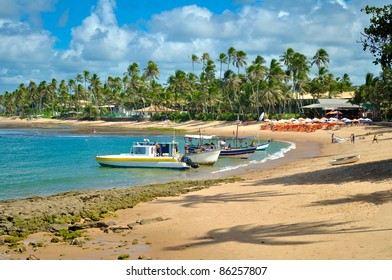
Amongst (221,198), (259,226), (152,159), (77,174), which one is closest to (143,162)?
(152,159)

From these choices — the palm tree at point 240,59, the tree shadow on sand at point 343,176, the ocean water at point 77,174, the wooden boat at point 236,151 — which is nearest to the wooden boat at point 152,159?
the ocean water at point 77,174

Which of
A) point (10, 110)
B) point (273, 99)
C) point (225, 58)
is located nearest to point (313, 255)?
point (273, 99)

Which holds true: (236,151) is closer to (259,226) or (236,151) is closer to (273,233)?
(259,226)

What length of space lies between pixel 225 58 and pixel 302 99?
25.2 m

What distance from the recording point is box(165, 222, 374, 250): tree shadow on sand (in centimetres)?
1203

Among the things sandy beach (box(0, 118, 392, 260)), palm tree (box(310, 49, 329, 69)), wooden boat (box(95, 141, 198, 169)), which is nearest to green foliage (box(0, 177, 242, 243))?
sandy beach (box(0, 118, 392, 260))

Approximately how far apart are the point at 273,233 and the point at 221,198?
282 inches

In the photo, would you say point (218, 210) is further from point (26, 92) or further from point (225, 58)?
point (26, 92)

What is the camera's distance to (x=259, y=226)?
13.9 meters

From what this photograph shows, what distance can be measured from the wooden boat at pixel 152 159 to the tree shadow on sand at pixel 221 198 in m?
14.6

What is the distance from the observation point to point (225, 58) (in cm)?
11306

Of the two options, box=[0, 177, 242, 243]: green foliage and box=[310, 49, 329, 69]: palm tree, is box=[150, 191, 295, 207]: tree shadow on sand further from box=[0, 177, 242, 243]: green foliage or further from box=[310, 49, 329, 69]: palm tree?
box=[310, 49, 329, 69]: palm tree

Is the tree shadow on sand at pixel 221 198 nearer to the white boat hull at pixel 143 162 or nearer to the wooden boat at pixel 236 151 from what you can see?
the white boat hull at pixel 143 162

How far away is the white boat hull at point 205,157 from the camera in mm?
37375
